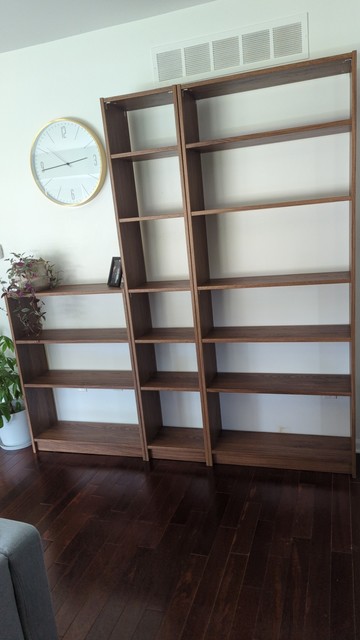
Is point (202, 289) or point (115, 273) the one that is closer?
point (202, 289)

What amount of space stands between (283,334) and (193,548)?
1196 millimetres

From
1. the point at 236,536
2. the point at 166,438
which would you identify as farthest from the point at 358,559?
the point at 166,438

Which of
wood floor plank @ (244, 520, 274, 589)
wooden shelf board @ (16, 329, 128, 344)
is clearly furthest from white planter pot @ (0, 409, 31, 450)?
wood floor plank @ (244, 520, 274, 589)

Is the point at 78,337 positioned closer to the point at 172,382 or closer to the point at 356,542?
the point at 172,382

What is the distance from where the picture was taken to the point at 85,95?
114 inches

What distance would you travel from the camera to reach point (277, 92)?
8.41 feet

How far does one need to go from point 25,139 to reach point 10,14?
0.74 meters

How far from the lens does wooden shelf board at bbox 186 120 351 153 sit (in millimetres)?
2271

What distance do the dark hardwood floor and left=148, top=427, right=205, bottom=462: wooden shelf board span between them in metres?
0.07

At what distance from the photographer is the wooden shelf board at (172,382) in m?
2.85

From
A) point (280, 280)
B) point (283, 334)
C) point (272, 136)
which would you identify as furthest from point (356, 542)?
point (272, 136)

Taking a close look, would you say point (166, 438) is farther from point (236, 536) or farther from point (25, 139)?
point (25, 139)

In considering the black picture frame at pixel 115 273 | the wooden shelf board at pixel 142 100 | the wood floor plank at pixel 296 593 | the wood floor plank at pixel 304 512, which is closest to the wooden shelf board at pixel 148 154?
the wooden shelf board at pixel 142 100

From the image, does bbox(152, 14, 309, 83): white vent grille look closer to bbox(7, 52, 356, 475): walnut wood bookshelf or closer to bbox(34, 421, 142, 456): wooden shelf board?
bbox(7, 52, 356, 475): walnut wood bookshelf
